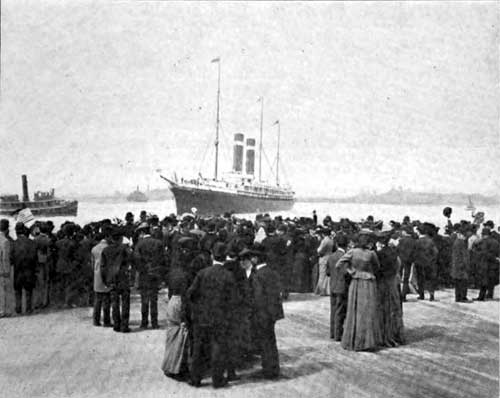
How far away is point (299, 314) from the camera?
31.8 feet

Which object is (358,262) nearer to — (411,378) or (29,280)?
(411,378)

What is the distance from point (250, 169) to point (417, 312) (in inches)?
1604

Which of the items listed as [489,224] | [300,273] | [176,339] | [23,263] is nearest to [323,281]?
[300,273]

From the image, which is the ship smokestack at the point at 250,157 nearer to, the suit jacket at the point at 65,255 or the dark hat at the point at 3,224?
the suit jacket at the point at 65,255

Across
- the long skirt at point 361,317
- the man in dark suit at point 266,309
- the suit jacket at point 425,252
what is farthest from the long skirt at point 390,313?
the suit jacket at point 425,252

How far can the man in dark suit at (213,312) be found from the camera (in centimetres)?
539

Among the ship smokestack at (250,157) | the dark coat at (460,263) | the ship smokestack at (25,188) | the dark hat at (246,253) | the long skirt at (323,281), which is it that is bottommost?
the long skirt at (323,281)

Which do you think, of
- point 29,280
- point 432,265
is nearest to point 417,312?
point 432,265

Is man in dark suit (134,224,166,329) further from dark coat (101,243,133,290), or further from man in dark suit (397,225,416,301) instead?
man in dark suit (397,225,416,301)

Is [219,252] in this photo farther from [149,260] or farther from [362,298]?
[149,260]

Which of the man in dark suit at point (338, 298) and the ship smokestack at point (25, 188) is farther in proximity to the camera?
the ship smokestack at point (25, 188)

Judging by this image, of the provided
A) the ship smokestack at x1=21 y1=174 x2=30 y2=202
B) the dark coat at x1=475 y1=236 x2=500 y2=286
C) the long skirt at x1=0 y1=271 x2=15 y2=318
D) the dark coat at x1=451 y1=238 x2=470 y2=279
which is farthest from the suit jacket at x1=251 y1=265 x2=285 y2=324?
the dark coat at x1=475 y1=236 x2=500 y2=286

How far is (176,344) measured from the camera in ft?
19.1

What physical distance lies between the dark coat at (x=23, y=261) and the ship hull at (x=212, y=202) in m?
30.9
